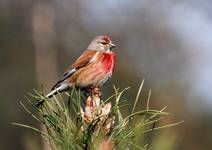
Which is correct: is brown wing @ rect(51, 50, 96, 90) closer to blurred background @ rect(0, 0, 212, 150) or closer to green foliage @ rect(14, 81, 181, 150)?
green foliage @ rect(14, 81, 181, 150)

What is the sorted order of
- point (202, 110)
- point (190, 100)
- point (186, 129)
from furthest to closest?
point (202, 110) → point (190, 100) → point (186, 129)

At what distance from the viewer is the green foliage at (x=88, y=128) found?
2322mm

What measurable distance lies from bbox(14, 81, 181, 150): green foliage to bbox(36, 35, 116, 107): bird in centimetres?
245

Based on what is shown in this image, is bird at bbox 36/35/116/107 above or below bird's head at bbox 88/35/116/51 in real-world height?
below

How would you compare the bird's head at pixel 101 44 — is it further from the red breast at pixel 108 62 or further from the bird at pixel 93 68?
the red breast at pixel 108 62

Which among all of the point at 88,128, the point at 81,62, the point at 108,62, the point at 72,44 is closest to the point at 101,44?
the point at 81,62

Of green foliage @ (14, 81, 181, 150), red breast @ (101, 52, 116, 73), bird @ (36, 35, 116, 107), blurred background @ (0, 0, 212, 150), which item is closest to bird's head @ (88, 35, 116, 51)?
bird @ (36, 35, 116, 107)

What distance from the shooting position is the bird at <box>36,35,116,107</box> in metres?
5.11

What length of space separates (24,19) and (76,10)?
2.09m

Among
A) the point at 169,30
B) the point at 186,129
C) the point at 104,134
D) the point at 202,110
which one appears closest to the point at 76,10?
the point at 169,30

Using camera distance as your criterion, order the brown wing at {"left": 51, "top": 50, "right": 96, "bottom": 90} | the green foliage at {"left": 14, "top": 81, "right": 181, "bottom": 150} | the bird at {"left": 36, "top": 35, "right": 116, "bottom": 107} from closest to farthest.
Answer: the green foliage at {"left": 14, "top": 81, "right": 181, "bottom": 150} → the bird at {"left": 36, "top": 35, "right": 116, "bottom": 107} → the brown wing at {"left": 51, "top": 50, "right": 96, "bottom": 90}

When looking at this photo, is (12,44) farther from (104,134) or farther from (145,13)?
(104,134)

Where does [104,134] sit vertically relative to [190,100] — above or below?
above

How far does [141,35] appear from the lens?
25.4 meters
